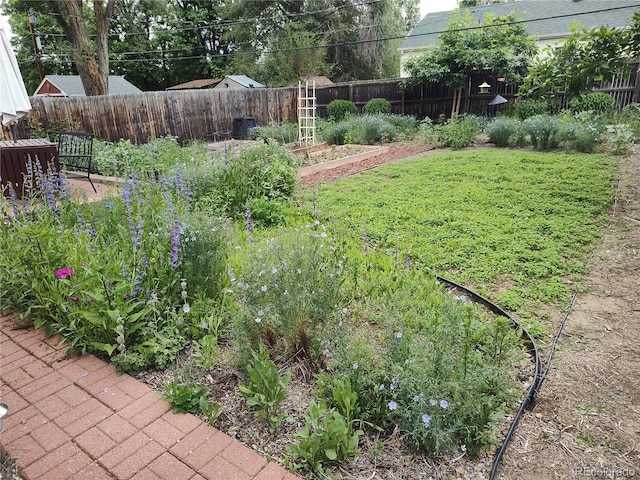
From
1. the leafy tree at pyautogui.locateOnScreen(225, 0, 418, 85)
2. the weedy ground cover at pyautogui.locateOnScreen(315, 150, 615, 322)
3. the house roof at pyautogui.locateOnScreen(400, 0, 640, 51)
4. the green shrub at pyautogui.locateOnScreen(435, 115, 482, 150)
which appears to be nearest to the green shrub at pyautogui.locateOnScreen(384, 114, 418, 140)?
the green shrub at pyautogui.locateOnScreen(435, 115, 482, 150)

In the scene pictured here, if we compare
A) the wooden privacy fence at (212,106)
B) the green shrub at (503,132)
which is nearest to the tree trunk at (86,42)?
the wooden privacy fence at (212,106)

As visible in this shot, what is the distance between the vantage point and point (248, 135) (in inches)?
478

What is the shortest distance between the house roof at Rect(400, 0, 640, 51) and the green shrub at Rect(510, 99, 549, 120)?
5.23 meters

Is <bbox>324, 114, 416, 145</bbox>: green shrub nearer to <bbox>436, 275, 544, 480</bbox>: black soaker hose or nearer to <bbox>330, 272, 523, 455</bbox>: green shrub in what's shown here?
<bbox>436, 275, 544, 480</bbox>: black soaker hose

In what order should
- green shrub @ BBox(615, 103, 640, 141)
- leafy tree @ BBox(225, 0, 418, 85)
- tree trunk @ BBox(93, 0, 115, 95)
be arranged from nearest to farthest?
green shrub @ BBox(615, 103, 640, 141), tree trunk @ BBox(93, 0, 115, 95), leafy tree @ BBox(225, 0, 418, 85)

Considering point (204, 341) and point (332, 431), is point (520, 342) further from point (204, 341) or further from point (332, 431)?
point (204, 341)

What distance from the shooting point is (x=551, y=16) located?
1714 centimetres

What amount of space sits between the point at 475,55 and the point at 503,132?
3.97 m

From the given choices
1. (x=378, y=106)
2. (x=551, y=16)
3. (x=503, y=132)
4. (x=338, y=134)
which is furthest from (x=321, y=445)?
(x=551, y=16)

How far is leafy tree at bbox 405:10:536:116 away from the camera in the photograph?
459 inches

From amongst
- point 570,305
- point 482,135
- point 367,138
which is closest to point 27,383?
point 570,305

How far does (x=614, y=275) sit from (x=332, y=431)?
126 inches

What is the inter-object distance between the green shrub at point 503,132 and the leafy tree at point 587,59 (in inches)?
149

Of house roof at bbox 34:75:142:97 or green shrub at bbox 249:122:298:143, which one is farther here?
house roof at bbox 34:75:142:97
